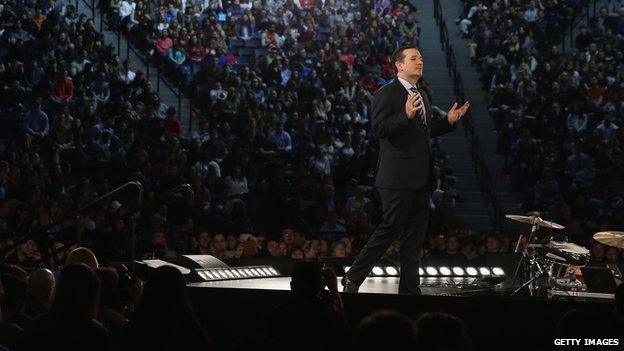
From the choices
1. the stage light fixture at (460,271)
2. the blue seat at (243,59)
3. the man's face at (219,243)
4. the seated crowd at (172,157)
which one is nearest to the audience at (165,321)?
the stage light fixture at (460,271)

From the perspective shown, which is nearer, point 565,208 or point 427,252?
point 427,252

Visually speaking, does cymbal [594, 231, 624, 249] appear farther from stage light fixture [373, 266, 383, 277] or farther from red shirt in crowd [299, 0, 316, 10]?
red shirt in crowd [299, 0, 316, 10]

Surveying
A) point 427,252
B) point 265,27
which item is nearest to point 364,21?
point 265,27

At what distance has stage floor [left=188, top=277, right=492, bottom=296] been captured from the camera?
642 cm

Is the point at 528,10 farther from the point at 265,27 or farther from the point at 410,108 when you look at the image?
the point at 410,108

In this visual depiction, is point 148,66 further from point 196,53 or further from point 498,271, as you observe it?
point 498,271

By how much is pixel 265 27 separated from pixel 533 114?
5.90m

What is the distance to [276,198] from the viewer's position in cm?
1374

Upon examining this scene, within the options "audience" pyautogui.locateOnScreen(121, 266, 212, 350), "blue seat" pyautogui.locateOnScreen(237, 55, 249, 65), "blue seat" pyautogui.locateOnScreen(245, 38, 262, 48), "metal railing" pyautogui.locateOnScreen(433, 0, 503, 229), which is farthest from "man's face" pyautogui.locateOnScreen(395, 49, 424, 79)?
"blue seat" pyautogui.locateOnScreen(245, 38, 262, 48)

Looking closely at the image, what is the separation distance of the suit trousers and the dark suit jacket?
72 millimetres

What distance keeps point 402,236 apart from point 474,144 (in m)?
11.5

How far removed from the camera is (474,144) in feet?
58.2

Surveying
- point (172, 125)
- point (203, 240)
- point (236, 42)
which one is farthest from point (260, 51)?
point (203, 240)

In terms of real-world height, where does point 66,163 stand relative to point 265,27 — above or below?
below
